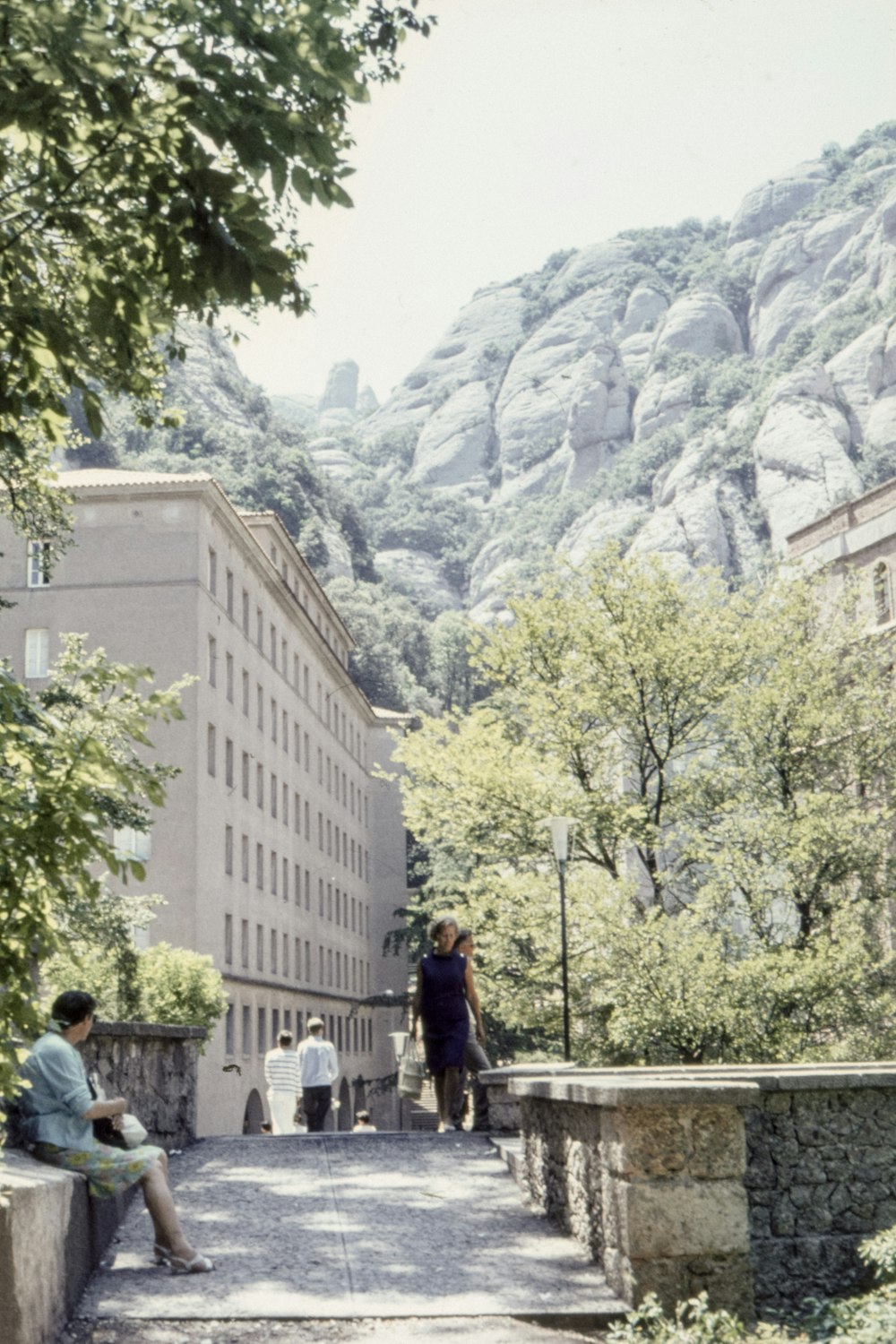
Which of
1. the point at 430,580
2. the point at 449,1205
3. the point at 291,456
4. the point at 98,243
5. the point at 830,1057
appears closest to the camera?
the point at 98,243

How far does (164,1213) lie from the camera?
7609 millimetres

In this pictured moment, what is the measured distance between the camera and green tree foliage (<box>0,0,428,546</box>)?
4.80 metres

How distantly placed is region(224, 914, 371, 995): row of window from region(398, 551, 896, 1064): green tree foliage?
17312 mm

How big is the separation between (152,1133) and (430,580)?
161 metres

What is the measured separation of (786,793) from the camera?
1351 inches

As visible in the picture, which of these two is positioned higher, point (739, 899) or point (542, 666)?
point (542, 666)

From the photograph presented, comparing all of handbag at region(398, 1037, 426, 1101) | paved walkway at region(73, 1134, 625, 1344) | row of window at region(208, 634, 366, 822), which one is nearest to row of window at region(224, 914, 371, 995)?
row of window at region(208, 634, 366, 822)

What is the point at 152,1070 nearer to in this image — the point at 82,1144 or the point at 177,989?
the point at 82,1144

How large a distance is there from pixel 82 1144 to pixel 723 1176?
9.91ft

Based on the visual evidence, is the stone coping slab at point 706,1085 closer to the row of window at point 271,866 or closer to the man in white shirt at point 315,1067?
the man in white shirt at point 315,1067

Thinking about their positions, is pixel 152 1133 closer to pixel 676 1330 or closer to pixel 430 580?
pixel 676 1330

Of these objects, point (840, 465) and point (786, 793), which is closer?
point (786, 793)

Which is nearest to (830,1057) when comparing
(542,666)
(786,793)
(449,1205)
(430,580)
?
(786,793)

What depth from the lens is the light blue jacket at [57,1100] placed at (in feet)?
24.9
